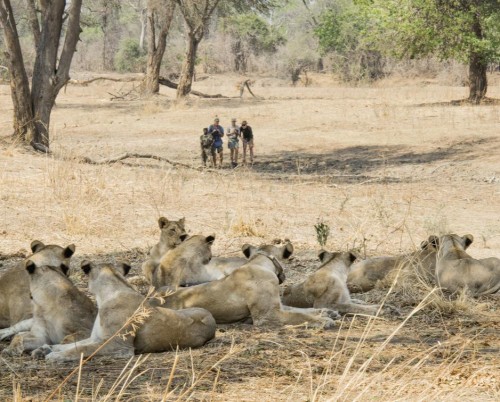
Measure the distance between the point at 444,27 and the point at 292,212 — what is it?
21301 millimetres

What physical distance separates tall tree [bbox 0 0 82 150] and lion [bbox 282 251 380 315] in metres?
13.4

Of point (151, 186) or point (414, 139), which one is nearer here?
point (151, 186)

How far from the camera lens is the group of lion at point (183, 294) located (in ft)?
19.5

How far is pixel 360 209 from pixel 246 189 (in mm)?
2190

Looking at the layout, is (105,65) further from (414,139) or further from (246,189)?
(246,189)

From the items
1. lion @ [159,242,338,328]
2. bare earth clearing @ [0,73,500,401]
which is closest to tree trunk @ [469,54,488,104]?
bare earth clearing @ [0,73,500,401]

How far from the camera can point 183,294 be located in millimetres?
6828

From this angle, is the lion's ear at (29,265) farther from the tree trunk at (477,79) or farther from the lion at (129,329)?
the tree trunk at (477,79)

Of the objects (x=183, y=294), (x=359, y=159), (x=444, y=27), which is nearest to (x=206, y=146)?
(x=359, y=159)

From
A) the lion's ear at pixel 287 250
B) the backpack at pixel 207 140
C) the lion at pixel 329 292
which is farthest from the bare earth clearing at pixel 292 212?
the backpack at pixel 207 140

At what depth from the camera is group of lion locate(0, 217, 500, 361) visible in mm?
5949

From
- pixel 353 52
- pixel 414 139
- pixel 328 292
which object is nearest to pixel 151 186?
pixel 328 292

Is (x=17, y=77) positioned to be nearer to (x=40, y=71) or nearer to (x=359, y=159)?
(x=40, y=71)

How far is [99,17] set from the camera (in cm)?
7481
